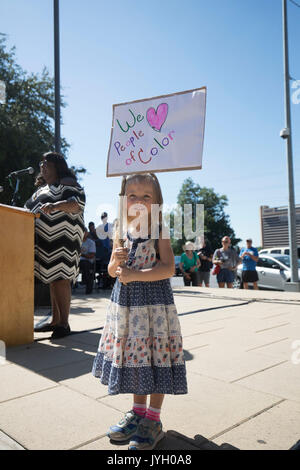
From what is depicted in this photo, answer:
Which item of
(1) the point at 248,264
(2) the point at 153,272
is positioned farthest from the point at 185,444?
(1) the point at 248,264

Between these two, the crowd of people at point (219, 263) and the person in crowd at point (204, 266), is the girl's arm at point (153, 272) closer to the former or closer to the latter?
the crowd of people at point (219, 263)

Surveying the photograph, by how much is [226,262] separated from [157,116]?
25.3 feet

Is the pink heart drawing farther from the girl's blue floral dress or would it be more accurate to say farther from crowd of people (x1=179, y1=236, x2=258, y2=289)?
crowd of people (x1=179, y1=236, x2=258, y2=289)

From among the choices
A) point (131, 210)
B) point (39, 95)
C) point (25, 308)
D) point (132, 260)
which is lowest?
point (25, 308)

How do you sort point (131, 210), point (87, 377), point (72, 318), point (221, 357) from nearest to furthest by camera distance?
point (131, 210)
point (87, 377)
point (221, 357)
point (72, 318)

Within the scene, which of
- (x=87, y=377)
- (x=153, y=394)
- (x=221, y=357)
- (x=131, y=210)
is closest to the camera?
(x=153, y=394)

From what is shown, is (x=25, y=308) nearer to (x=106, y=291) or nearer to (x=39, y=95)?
(x=106, y=291)

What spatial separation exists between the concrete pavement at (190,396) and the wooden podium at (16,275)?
16 centimetres

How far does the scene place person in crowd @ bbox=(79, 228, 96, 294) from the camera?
28.6 ft

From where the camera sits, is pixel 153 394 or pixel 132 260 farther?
pixel 132 260

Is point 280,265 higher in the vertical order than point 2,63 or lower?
lower
